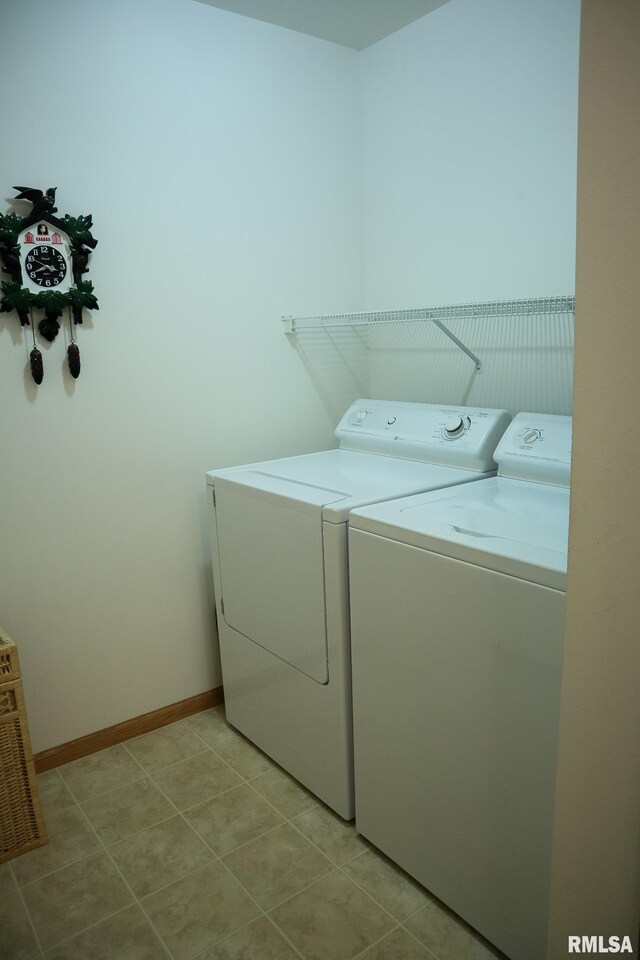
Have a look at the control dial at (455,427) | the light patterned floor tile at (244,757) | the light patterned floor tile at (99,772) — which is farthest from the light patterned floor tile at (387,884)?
the control dial at (455,427)

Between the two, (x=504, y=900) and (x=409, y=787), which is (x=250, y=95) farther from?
(x=504, y=900)

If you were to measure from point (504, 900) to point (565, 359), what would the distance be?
1452mm

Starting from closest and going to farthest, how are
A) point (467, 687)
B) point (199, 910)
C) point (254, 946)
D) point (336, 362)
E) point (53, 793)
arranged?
point (467, 687), point (254, 946), point (199, 910), point (53, 793), point (336, 362)

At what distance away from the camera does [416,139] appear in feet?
8.12

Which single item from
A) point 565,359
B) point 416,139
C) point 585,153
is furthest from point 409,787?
point 416,139

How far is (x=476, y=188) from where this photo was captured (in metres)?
2.30

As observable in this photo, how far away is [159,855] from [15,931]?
38 centimetres

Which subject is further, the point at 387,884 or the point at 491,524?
the point at 387,884

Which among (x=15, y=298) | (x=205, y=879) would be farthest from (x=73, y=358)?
(x=205, y=879)

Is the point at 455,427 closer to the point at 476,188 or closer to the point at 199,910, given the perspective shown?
the point at 476,188

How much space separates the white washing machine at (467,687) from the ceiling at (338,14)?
152cm

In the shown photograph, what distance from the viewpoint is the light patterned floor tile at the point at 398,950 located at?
5.09ft

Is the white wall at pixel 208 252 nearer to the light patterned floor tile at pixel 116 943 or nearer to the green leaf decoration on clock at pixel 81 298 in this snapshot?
the green leaf decoration on clock at pixel 81 298

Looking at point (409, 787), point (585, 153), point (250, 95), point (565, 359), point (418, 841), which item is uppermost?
point (250, 95)
